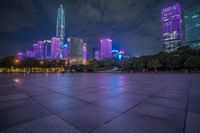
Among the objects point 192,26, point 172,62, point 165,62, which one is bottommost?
point 172,62

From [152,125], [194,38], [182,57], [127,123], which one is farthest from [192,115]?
[194,38]

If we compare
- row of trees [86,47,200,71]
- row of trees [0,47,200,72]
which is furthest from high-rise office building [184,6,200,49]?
row of trees [86,47,200,71]

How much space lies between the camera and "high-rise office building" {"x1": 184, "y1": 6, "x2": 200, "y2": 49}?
151625mm

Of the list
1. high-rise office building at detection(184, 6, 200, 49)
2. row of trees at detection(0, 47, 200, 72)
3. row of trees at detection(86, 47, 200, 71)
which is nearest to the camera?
row of trees at detection(86, 47, 200, 71)

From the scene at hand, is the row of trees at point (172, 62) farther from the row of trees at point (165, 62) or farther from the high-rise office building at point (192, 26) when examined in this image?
the high-rise office building at point (192, 26)

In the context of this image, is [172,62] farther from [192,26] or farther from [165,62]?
[192,26]

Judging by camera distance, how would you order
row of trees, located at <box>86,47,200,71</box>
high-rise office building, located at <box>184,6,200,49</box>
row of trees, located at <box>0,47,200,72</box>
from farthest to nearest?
1. high-rise office building, located at <box>184,6,200,49</box>
2. row of trees, located at <box>0,47,200,72</box>
3. row of trees, located at <box>86,47,200,71</box>

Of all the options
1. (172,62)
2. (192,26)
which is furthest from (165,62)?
(192,26)

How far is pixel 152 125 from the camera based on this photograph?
3.33 metres

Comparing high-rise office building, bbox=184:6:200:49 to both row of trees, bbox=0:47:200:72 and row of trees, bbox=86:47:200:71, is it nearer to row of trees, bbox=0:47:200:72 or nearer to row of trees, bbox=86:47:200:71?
row of trees, bbox=0:47:200:72

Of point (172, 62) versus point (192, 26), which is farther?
point (192, 26)

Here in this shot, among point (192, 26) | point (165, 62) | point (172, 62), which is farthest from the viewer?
point (192, 26)

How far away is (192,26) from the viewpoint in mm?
160875

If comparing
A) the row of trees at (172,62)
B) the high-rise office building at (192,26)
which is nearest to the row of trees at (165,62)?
the row of trees at (172,62)
